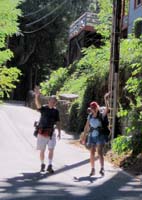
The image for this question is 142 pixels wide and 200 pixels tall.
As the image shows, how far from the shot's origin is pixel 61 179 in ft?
38.3

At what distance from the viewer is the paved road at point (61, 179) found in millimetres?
9820

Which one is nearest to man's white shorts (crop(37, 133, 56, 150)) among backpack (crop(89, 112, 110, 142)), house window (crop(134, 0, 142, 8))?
backpack (crop(89, 112, 110, 142))

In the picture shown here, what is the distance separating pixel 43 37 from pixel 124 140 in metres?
43.8

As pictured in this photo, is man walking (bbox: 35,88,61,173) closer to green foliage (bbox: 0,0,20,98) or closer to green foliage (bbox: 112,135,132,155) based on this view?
green foliage (bbox: 112,135,132,155)

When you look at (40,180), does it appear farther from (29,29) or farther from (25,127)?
(29,29)

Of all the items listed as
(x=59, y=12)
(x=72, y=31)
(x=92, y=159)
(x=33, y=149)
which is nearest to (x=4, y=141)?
(x=33, y=149)

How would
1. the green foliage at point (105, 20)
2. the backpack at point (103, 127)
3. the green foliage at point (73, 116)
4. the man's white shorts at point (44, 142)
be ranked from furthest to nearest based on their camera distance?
the green foliage at point (105, 20) < the green foliage at point (73, 116) < the man's white shorts at point (44, 142) < the backpack at point (103, 127)

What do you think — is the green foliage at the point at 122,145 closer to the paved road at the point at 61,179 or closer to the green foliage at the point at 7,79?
the paved road at the point at 61,179

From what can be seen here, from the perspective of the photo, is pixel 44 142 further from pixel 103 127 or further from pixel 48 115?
pixel 103 127

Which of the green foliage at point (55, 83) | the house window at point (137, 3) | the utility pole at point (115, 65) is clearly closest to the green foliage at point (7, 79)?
the utility pole at point (115, 65)

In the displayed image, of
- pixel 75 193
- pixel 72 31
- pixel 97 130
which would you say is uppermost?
pixel 72 31

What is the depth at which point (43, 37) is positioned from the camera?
57375 millimetres

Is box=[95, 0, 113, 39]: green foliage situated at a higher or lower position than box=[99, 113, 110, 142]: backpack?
higher

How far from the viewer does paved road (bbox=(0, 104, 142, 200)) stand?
982 centimetres
